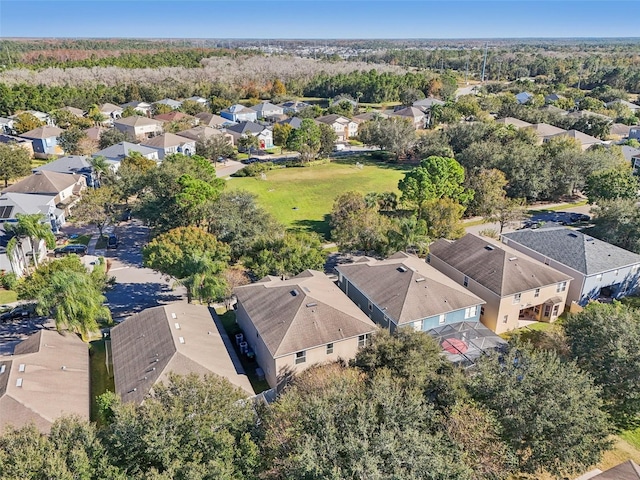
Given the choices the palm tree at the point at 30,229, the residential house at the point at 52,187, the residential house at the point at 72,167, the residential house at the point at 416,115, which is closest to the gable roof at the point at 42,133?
the residential house at the point at 72,167

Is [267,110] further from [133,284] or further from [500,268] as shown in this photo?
[500,268]

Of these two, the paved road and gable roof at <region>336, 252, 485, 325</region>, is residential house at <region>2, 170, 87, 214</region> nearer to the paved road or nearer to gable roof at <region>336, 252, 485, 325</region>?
the paved road

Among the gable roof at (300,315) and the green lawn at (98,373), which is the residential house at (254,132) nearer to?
the gable roof at (300,315)

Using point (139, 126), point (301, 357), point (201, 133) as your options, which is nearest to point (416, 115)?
point (201, 133)

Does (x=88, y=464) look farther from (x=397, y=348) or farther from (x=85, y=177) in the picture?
(x=85, y=177)

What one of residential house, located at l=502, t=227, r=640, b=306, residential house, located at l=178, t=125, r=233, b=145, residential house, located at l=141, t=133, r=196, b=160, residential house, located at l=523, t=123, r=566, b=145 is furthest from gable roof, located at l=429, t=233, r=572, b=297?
residential house, located at l=178, t=125, r=233, b=145
